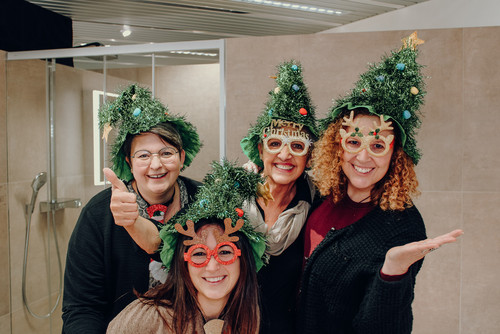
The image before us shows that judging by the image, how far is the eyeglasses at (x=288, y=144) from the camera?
5.50ft

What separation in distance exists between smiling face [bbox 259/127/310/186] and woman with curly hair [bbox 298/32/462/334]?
8 centimetres

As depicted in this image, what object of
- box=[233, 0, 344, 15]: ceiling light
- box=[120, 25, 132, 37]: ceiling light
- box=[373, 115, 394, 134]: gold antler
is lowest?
box=[373, 115, 394, 134]: gold antler

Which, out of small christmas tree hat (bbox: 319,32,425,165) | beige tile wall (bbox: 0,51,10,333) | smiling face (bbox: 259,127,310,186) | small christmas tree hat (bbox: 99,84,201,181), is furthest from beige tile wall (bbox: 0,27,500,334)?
small christmas tree hat (bbox: 319,32,425,165)

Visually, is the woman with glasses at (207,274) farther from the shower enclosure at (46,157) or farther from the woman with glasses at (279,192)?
the shower enclosure at (46,157)

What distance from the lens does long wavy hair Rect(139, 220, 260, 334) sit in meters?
1.46

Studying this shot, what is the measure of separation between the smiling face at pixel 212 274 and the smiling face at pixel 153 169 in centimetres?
30

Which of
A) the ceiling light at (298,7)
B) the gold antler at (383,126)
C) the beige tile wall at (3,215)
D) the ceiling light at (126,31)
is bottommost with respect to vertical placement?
the beige tile wall at (3,215)

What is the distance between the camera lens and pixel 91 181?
282cm

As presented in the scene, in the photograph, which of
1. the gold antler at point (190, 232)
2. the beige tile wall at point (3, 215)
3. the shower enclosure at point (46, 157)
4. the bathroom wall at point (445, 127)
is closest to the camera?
the gold antler at point (190, 232)

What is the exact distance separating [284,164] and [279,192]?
15cm

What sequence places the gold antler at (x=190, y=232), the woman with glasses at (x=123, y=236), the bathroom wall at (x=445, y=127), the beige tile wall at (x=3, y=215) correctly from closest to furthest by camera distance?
the gold antler at (x=190, y=232) → the woman with glasses at (x=123, y=236) → the bathroom wall at (x=445, y=127) → the beige tile wall at (x=3, y=215)

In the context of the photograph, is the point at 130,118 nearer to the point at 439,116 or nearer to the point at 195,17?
the point at 439,116

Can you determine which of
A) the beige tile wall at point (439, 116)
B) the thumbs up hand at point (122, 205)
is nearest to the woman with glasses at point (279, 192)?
the thumbs up hand at point (122, 205)

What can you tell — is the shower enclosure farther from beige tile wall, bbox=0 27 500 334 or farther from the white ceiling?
the white ceiling
